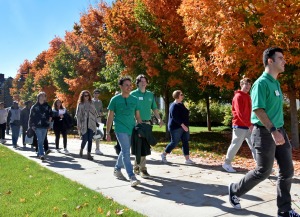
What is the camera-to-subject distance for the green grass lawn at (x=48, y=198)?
461cm

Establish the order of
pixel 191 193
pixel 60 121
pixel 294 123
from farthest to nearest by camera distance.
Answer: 1. pixel 60 121
2. pixel 294 123
3. pixel 191 193

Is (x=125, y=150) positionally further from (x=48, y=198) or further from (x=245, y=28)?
(x=245, y=28)

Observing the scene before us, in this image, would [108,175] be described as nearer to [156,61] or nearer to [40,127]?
[40,127]

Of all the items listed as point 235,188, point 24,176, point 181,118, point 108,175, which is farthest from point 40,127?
point 235,188

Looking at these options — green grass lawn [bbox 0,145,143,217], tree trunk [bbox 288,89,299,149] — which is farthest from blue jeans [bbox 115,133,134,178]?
tree trunk [bbox 288,89,299,149]

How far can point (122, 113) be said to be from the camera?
246 inches

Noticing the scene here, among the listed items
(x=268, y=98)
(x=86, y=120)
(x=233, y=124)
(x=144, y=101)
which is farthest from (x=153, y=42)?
(x=268, y=98)

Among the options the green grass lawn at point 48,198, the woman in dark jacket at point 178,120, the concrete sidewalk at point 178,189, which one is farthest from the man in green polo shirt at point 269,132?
the woman in dark jacket at point 178,120

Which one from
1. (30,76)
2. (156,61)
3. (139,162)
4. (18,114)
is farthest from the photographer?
(30,76)

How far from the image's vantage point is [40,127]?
374 inches

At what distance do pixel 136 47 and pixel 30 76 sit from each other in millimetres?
41698

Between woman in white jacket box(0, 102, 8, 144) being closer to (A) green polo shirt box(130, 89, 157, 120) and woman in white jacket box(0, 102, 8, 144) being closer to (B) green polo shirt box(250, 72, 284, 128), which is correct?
(A) green polo shirt box(130, 89, 157, 120)

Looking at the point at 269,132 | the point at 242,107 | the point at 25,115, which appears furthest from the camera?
the point at 25,115

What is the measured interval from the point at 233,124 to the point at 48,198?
151 inches
